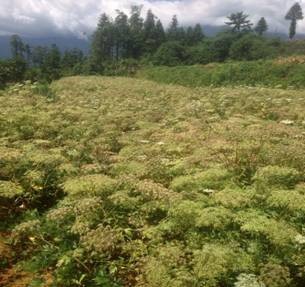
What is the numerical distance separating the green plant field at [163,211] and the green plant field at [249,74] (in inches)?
853

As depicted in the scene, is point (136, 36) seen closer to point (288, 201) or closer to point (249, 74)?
point (249, 74)

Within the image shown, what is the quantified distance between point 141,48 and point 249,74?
49.0 m

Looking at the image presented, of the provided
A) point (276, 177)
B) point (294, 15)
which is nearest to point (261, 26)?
point (294, 15)

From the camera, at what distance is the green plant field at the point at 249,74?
3228 cm

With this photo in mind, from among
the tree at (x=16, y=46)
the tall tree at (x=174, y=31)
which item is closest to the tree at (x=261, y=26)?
the tall tree at (x=174, y=31)

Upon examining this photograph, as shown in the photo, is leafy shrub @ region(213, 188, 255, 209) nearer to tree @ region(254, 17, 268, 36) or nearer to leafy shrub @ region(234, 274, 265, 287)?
leafy shrub @ region(234, 274, 265, 287)

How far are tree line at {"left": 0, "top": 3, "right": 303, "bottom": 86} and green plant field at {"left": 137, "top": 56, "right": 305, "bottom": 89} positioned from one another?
46.9 ft

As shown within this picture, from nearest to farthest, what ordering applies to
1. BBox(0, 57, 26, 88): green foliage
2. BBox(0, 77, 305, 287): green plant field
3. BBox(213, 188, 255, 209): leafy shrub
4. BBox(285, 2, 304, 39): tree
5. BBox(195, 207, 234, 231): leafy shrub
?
BBox(0, 77, 305, 287): green plant field, BBox(195, 207, 234, 231): leafy shrub, BBox(213, 188, 255, 209): leafy shrub, BBox(0, 57, 26, 88): green foliage, BBox(285, 2, 304, 39): tree

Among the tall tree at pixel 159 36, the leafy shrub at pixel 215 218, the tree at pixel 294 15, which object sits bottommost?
the leafy shrub at pixel 215 218

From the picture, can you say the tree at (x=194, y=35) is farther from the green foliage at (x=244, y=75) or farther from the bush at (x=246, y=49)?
the green foliage at (x=244, y=75)

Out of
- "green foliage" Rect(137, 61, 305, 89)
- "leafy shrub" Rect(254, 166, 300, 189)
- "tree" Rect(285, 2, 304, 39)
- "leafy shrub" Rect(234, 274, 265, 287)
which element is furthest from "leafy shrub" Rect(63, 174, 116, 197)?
"tree" Rect(285, 2, 304, 39)

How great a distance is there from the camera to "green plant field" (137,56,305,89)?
32281 mm

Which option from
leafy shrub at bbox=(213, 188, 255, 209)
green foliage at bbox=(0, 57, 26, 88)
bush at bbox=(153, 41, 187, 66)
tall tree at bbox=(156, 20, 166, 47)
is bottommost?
green foliage at bbox=(0, 57, 26, 88)

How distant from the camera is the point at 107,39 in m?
85.1
